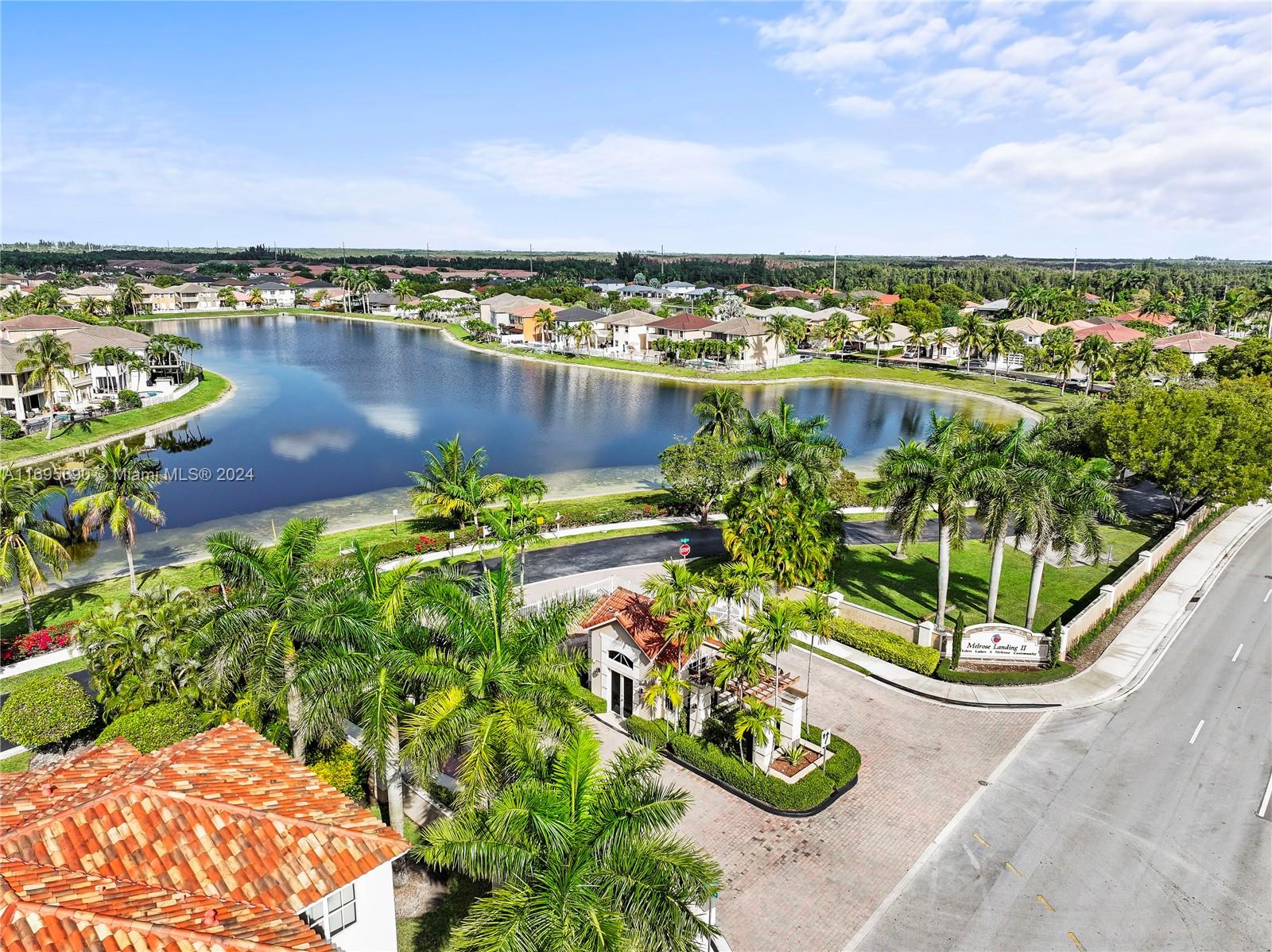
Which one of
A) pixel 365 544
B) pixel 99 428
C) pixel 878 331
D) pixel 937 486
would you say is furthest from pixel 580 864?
pixel 878 331

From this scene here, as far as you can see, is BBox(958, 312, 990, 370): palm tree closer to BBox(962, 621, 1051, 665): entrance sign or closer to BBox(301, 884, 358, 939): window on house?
BBox(962, 621, 1051, 665): entrance sign

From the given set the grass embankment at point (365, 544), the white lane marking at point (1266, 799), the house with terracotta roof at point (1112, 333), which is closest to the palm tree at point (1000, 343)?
the house with terracotta roof at point (1112, 333)

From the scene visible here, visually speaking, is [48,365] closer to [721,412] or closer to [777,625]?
[721,412]

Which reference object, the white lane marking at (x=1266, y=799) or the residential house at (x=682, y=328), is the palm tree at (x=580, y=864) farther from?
the residential house at (x=682, y=328)

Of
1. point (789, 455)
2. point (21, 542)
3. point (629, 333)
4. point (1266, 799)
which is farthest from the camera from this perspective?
point (629, 333)

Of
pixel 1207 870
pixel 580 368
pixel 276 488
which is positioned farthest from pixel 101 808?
pixel 580 368
